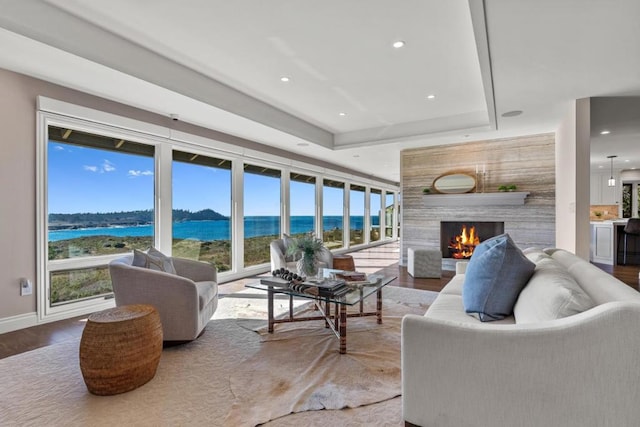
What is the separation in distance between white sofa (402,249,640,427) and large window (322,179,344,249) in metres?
6.49

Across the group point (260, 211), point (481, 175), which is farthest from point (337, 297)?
point (481, 175)

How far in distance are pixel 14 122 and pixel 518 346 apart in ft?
14.4

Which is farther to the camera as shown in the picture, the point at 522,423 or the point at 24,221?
the point at 24,221

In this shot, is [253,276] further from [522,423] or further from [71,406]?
[522,423]

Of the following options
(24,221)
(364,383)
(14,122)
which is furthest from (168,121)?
(364,383)

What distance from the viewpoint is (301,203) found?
723cm

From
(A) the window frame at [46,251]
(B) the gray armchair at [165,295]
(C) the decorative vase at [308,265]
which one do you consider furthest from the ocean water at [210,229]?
(C) the decorative vase at [308,265]

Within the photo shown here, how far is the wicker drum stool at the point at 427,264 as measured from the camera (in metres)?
5.35

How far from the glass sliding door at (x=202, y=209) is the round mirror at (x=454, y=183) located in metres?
4.06

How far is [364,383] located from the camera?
2.06 m

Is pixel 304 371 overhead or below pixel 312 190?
below

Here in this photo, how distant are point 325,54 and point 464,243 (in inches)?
184

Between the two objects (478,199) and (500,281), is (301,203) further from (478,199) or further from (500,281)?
(500,281)

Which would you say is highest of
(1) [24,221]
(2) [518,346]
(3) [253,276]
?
(1) [24,221]
